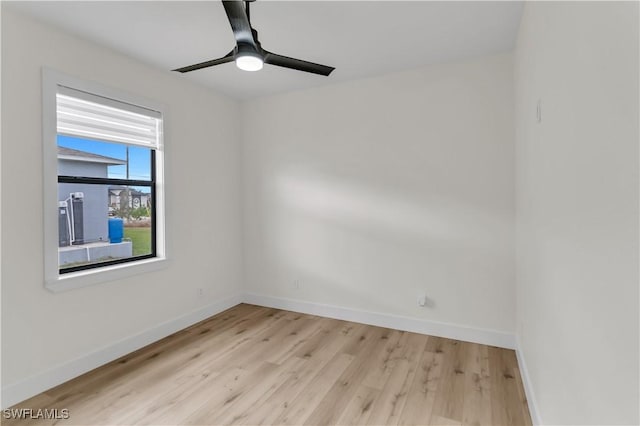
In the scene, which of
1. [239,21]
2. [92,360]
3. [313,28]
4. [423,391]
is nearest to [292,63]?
[239,21]

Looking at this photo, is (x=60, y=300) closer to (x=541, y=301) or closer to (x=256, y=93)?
(x=256, y=93)

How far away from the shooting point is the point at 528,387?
215 cm

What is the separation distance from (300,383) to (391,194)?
6.45 ft

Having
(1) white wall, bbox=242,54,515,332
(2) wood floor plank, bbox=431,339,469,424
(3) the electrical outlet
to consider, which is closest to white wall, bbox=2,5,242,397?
(1) white wall, bbox=242,54,515,332

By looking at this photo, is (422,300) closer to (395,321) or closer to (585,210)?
(395,321)

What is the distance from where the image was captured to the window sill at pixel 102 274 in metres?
2.42

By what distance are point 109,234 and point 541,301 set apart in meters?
3.36

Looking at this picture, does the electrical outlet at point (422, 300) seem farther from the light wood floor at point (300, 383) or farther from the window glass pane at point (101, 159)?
the window glass pane at point (101, 159)

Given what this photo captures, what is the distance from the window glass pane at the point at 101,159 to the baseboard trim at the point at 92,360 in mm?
1467

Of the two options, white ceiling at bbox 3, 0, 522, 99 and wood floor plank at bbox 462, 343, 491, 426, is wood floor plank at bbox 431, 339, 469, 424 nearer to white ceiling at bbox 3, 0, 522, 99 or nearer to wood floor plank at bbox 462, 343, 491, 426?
wood floor plank at bbox 462, 343, 491, 426

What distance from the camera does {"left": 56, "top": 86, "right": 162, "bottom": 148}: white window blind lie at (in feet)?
8.19

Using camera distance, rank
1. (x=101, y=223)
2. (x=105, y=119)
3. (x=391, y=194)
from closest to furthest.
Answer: (x=105, y=119) < (x=101, y=223) < (x=391, y=194)

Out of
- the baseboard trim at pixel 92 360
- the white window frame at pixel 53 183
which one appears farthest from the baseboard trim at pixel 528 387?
the white window frame at pixel 53 183

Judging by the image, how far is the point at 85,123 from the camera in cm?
262
